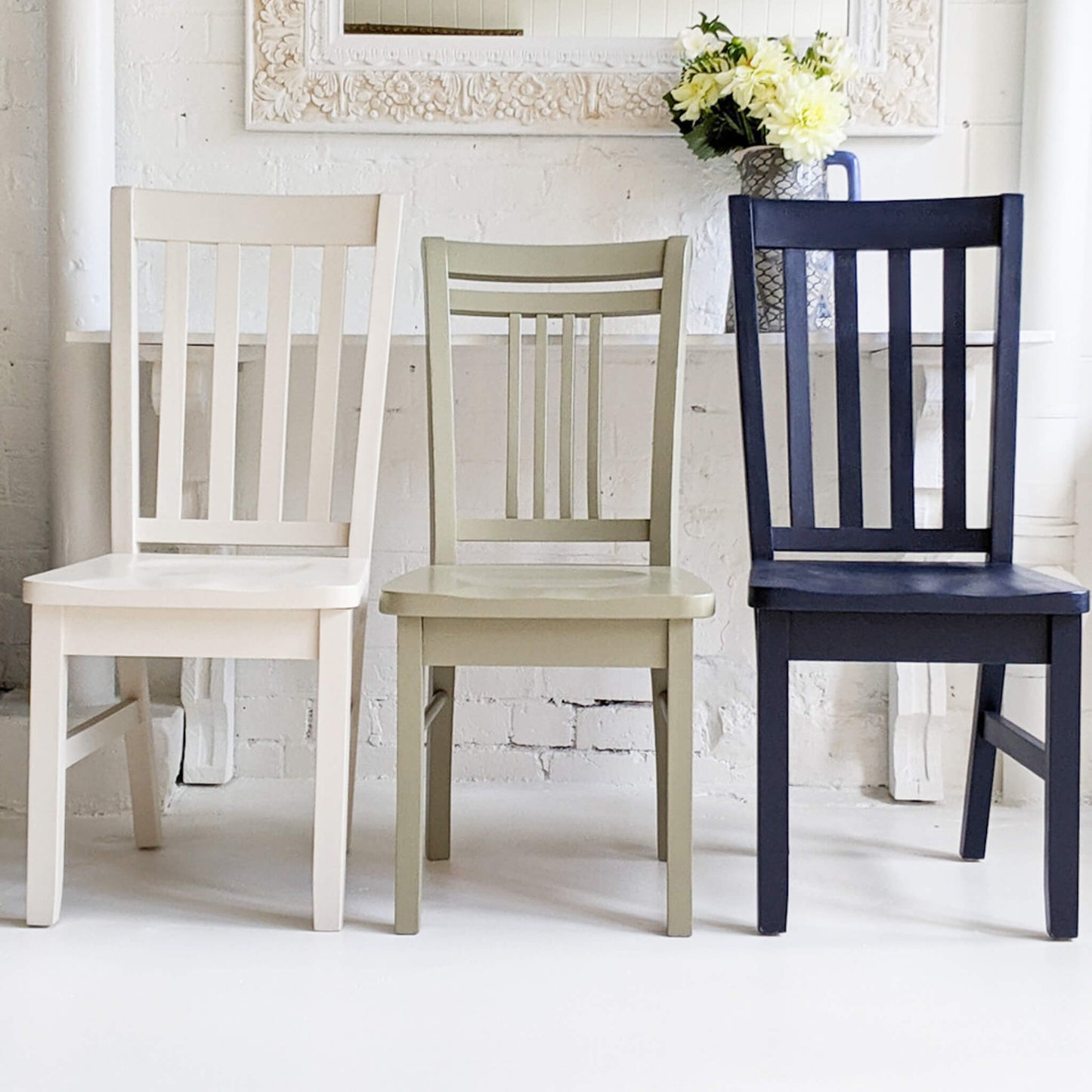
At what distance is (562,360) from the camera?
1886 mm

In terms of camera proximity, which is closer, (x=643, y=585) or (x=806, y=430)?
(x=643, y=585)

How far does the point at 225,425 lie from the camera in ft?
6.15

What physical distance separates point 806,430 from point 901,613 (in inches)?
13.5

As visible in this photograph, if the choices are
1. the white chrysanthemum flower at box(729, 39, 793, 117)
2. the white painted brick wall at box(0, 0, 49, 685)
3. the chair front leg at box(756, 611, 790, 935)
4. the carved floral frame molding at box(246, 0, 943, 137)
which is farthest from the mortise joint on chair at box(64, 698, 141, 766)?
the white chrysanthemum flower at box(729, 39, 793, 117)

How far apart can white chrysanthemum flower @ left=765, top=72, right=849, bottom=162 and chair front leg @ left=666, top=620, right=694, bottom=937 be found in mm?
895

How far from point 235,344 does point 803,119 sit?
964 mm

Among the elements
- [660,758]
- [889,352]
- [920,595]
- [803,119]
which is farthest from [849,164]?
[660,758]

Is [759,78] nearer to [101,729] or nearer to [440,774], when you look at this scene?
[440,774]

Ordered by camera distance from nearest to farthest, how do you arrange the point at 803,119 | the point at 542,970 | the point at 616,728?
the point at 542,970 → the point at 803,119 → the point at 616,728

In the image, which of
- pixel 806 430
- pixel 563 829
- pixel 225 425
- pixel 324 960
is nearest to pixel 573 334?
pixel 806 430

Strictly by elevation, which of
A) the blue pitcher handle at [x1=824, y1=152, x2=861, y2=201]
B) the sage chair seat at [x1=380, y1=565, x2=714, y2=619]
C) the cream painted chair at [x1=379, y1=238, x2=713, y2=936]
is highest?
the blue pitcher handle at [x1=824, y1=152, x2=861, y2=201]

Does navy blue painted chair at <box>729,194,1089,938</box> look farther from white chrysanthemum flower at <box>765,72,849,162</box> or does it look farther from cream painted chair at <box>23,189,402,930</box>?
cream painted chair at <box>23,189,402,930</box>

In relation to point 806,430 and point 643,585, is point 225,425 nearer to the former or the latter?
point 643,585

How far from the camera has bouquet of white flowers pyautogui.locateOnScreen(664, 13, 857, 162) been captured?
2.03 metres
